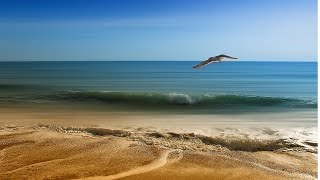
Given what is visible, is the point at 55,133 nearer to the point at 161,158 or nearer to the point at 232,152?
the point at 161,158

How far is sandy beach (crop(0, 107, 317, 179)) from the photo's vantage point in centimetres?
383

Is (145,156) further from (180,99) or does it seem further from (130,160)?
(180,99)

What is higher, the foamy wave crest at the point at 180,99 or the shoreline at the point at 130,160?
the shoreline at the point at 130,160

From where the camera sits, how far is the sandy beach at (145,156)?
12.6 ft

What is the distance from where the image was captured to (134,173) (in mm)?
3820

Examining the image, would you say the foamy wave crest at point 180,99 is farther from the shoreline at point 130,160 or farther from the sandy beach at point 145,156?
the shoreline at point 130,160

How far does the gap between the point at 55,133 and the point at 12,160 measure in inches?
48.5

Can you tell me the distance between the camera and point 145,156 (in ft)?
14.2

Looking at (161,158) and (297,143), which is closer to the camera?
(161,158)

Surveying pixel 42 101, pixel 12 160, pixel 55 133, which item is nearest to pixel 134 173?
pixel 12 160

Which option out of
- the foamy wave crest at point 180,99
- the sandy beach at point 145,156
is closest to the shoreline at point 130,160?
the sandy beach at point 145,156

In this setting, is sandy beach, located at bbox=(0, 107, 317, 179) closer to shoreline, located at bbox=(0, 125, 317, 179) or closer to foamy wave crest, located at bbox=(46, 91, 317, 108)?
shoreline, located at bbox=(0, 125, 317, 179)

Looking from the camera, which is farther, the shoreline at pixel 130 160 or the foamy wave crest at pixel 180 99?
the foamy wave crest at pixel 180 99

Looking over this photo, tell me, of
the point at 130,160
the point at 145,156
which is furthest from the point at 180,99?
the point at 130,160
